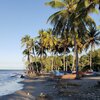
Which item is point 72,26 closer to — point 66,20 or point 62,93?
point 66,20

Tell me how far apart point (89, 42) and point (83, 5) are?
40.6 metres

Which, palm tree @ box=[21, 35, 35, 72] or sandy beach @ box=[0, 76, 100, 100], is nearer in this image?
sandy beach @ box=[0, 76, 100, 100]

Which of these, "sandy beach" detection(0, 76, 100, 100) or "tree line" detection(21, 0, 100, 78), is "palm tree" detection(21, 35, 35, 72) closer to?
"tree line" detection(21, 0, 100, 78)

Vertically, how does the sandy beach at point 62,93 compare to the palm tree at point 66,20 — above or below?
below

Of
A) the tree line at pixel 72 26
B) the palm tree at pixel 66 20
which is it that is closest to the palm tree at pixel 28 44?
the tree line at pixel 72 26

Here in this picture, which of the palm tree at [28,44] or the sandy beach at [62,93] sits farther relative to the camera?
the palm tree at [28,44]

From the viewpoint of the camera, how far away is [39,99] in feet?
61.2

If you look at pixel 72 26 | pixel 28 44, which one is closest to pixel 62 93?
pixel 72 26

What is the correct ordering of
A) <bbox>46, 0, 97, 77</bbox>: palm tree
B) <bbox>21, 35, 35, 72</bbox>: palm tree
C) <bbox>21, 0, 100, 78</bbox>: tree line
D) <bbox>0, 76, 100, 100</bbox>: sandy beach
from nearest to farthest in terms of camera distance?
<bbox>0, 76, 100, 100</bbox>: sandy beach → <bbox>21, 0, 100, 78</bbox>: tree line → <bbox>46, 0, 97, 77</bbox>: palm tree → <bbox>21, 35, 35, 72</bbox>: palm tree

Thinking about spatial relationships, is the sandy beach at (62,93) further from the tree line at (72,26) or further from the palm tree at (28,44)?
the palm tree at (28,44)

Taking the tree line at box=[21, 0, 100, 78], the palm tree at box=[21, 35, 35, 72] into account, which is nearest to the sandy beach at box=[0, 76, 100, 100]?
the tree line at box=[21, 0, 100, 78]

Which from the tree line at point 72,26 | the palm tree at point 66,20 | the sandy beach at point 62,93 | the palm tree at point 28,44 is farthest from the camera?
the palm tree at point 28,44

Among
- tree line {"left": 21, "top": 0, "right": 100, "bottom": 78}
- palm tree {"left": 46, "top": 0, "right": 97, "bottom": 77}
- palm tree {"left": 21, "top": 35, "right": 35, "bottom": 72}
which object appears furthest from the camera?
palm tree {"left": 21, "top": 35, "right": 35, "bottom": 72}

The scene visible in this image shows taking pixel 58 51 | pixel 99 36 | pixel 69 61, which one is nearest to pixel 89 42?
pixel 99 36
